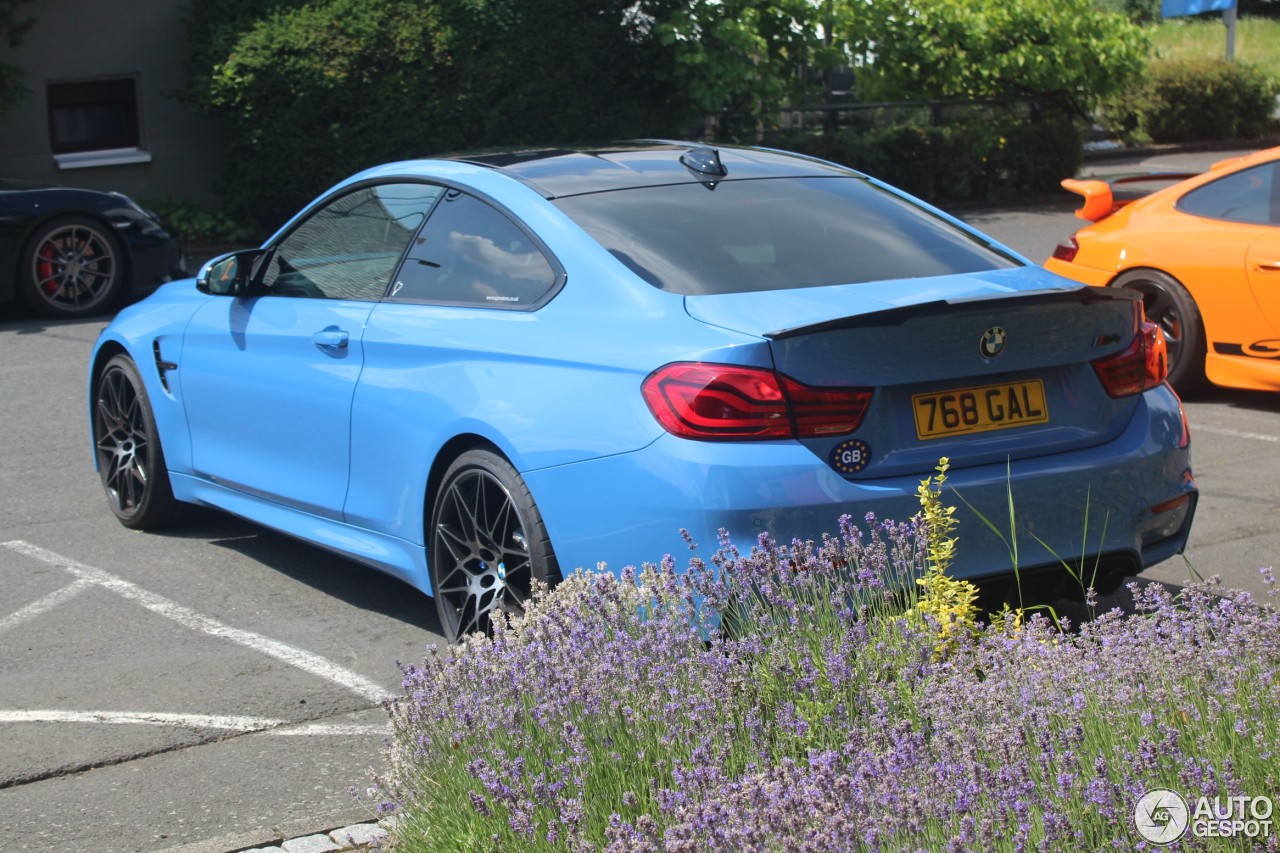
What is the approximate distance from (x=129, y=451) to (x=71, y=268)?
23.2ft

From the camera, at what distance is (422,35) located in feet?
57.9

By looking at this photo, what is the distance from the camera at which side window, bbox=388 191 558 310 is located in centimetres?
496

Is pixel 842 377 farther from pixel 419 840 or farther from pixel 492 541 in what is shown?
pixel 419 840

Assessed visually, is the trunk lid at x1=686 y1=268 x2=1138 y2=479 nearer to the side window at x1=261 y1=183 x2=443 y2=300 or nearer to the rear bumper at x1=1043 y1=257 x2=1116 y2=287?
the side window at x1=261 y1=183 x2=443 y2=300

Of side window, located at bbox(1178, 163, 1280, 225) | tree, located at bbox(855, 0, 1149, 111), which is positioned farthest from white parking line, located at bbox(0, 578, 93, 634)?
tree, located at bbox(855, 0, 1149, 111)

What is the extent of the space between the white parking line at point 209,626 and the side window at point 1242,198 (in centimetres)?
626

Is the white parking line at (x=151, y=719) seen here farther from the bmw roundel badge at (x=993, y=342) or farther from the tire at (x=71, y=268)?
the tire at (x=71, y=268)

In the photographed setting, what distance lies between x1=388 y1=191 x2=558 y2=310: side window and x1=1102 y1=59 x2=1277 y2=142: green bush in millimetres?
29553

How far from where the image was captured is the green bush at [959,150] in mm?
21656

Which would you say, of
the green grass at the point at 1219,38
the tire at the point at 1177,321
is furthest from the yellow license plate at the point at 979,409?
the green grass at the point at 1219,38

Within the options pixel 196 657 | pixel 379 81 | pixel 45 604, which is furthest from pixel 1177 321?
pixel 379 81

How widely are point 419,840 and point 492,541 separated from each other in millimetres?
1530

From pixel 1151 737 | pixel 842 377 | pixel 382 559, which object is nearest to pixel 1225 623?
pixel 1151 737

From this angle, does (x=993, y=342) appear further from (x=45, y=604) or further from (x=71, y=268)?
(x=71, y=268)
